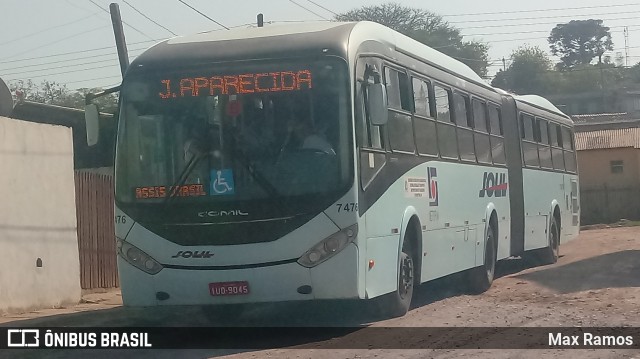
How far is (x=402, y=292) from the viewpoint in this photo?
42.6ft

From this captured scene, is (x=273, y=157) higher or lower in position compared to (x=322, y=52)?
lower

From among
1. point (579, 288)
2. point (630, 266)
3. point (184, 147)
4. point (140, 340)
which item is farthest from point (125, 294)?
point (630, 266)

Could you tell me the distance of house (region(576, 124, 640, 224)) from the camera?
44.7m

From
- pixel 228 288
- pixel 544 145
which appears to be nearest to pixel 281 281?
pixel 228 288

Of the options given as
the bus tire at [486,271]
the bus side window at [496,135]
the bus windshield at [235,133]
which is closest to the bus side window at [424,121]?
the bus windshield at [235,133]

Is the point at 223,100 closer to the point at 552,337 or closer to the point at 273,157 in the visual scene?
the point at 273,157

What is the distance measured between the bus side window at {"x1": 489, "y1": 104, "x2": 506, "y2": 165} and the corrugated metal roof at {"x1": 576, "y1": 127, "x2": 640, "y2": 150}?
31681mm

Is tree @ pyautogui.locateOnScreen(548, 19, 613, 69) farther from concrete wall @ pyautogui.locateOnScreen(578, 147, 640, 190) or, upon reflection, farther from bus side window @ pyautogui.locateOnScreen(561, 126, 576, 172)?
bus side window @ pyautogui.locateOnScreen(561, 126, 576, 172)

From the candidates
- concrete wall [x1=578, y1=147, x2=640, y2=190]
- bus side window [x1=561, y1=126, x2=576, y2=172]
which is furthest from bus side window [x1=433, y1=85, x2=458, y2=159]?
concrete wall [x1=578, y1=147, x2=640, y2=190]

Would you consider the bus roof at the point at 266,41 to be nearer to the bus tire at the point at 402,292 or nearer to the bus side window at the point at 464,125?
the bus tire at the point at 402,292

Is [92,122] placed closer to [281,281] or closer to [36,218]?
[281,281]

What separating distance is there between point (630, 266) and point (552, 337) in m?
9.21

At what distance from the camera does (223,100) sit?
11391 millimetres

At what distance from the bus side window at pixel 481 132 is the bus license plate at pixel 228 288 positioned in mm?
6974
